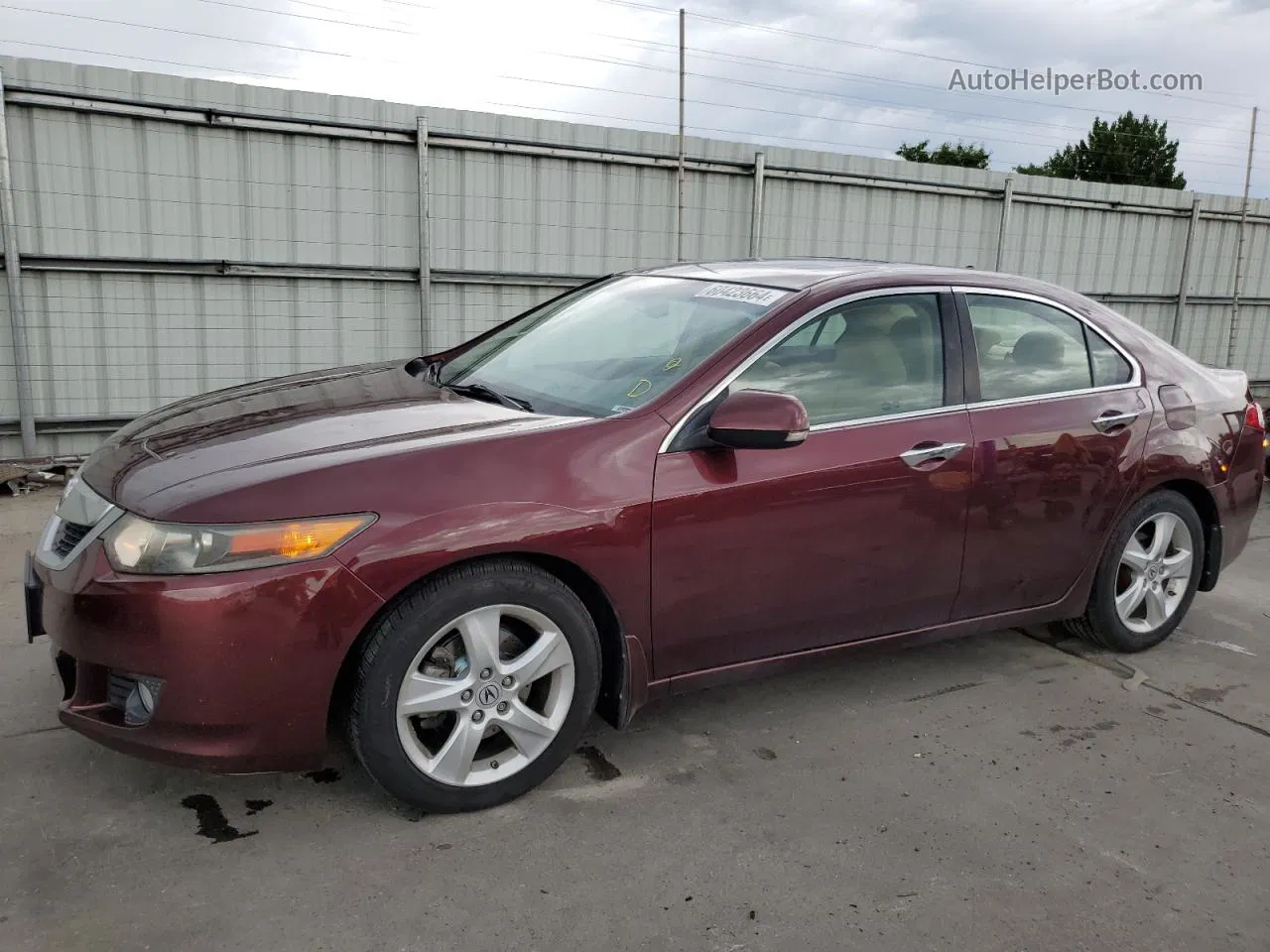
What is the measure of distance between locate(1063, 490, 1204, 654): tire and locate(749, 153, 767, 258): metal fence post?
5917mm

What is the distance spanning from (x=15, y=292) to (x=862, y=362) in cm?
593

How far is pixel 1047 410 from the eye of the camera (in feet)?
12.2

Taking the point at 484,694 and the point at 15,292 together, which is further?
the point at 15,292

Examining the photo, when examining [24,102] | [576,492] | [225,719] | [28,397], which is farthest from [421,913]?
[24,102]

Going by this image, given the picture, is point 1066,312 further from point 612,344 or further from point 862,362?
point 612,344

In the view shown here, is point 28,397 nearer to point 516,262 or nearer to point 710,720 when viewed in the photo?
point 516,262

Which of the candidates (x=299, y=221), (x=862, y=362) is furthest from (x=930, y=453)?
(x=299, y=221)

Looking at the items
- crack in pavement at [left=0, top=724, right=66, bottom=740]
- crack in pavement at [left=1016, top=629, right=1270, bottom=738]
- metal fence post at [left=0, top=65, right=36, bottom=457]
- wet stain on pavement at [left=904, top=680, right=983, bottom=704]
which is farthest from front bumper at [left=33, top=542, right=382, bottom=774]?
metal fence post at [left=0, top=65, right=36, bottom=457]

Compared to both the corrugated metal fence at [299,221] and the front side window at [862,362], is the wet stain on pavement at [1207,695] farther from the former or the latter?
the corrugated metal fence at [299,221]

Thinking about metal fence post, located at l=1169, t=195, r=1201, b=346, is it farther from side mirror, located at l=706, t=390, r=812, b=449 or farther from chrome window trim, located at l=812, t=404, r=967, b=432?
side mirror, located at l=706, t=390, r=812, b=449

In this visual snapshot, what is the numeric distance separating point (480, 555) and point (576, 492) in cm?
33

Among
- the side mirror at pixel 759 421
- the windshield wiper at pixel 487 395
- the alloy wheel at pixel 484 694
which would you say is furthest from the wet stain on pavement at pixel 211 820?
the side mirror at pixel 759 421

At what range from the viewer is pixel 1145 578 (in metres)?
4.23

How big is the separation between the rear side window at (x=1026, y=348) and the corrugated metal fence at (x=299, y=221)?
17.9ft
